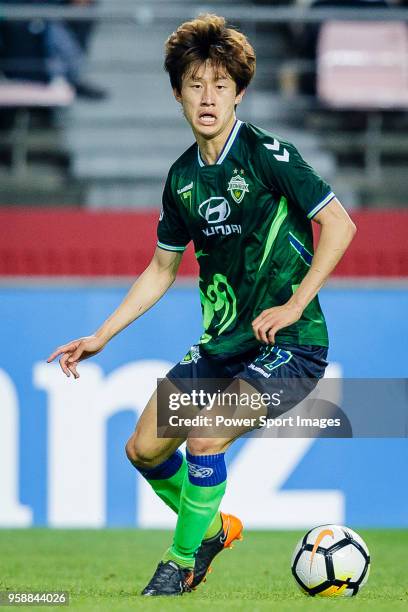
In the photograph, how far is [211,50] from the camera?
14.7 ft

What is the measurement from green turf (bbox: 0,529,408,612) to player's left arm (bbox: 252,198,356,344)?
2.96 feet

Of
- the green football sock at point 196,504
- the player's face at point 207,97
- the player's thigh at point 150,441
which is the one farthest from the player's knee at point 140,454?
the player's face at point 207,97

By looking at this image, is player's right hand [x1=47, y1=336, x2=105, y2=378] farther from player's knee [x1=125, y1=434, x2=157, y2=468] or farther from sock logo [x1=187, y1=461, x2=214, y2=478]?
sock logo [x1=187, y1=461, x2=214, y2=478]

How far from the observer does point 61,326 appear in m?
7.63

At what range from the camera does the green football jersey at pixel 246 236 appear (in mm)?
4562

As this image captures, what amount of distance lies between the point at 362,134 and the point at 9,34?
278 cm

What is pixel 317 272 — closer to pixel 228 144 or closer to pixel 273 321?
pixel 273 321

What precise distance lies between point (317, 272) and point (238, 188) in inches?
19.5

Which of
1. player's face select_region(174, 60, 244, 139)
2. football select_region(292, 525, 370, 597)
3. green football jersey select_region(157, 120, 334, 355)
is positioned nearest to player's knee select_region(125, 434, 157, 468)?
green football jersey select_region(157, 120, 334, 355)

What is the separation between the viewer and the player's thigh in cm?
470

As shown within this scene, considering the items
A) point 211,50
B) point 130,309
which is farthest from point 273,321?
point 211,50

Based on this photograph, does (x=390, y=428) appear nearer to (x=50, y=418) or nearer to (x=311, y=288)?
(x=50, y=418)

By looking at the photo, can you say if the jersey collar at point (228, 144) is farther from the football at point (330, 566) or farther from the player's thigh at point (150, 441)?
the football at point (330, 566)

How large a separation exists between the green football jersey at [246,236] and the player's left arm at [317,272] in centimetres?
19
